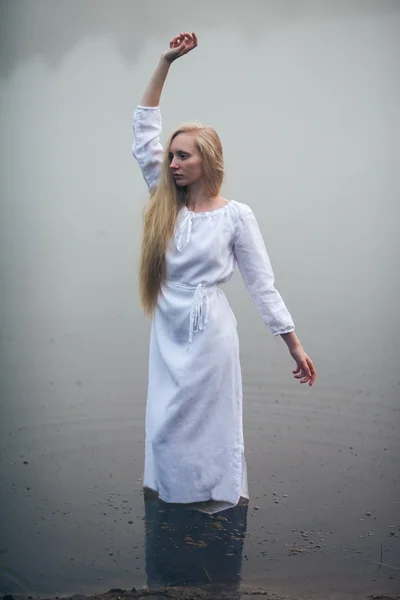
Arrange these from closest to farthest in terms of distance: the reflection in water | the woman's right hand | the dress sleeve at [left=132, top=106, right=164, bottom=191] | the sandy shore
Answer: the sandy shore → the reflection in water → the woman's right hand → the dress sleeve at [left=132, top=106, right=164, bottom=191]

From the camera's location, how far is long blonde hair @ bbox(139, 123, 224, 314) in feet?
9.68

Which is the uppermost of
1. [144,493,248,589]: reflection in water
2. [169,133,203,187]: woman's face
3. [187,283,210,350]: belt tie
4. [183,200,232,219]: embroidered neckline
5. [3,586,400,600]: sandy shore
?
[169,133,203,187]: woman's face

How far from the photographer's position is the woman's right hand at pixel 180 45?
2.92 metres

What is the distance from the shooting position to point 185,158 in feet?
9.64

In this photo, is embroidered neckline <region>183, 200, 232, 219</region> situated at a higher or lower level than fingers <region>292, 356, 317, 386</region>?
higher

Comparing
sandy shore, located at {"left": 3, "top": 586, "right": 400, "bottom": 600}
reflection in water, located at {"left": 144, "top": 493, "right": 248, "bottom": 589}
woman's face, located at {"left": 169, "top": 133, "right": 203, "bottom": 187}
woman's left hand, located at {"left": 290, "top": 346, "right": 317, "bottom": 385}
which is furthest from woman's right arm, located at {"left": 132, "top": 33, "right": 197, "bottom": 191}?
sandy shore, located at {"left": 3, "top": 586, "right": 400, "bottom": 600}

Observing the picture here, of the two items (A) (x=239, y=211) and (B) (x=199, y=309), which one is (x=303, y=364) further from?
(A) (x=239, y=211)

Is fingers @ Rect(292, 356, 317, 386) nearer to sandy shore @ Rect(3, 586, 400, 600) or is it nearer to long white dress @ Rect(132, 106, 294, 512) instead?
long white dress @ Rect(132, 106, 294, 512)

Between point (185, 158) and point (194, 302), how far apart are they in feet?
1.63

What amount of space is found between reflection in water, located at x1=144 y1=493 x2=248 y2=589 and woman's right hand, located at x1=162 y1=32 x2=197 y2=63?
5.26ft

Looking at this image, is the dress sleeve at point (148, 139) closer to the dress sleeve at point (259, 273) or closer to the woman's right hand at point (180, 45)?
the woman's right hand at point (180, 45)

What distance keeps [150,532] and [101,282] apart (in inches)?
207

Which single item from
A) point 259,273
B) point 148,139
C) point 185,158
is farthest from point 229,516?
point 148,139

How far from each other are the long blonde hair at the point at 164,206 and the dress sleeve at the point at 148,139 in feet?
0.21
